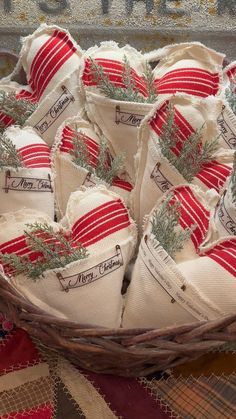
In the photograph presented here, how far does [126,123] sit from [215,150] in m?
0.15

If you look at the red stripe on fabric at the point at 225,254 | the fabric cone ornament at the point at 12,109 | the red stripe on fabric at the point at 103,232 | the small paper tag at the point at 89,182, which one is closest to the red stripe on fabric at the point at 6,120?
the fabric cone ornament at the point at 12,109

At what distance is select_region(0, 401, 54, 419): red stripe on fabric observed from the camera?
77 cm

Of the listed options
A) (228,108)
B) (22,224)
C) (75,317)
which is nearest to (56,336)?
(75,317)

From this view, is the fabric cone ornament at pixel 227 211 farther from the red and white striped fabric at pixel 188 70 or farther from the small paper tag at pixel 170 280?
the red and white striped fabric at pixel 188 70

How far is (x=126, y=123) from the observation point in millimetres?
907

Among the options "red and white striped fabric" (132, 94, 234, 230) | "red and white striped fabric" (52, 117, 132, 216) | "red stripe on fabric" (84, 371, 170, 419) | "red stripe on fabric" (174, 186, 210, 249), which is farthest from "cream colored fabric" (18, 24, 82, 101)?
"red stripe on fabric" (84, 371, 170, 419)

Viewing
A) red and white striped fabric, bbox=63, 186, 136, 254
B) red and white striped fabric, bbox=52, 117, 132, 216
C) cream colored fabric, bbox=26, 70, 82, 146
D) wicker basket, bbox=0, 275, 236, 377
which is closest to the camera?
wicker basket, bbox=0, 275, 236, 377

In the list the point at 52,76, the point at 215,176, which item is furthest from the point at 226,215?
the point at 52,76

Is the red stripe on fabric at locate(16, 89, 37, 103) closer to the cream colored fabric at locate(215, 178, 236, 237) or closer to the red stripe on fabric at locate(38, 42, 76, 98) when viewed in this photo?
the red stripe on fabric at locate(38, 42, 76, 98)

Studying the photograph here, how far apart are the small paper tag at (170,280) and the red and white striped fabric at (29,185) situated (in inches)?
7.6

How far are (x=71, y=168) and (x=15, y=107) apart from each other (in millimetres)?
201

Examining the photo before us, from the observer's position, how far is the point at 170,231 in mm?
733

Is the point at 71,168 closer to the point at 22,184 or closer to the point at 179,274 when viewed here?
the point at 22,184

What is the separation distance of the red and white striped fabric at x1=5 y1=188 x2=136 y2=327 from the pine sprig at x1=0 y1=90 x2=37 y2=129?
0.26 meters
